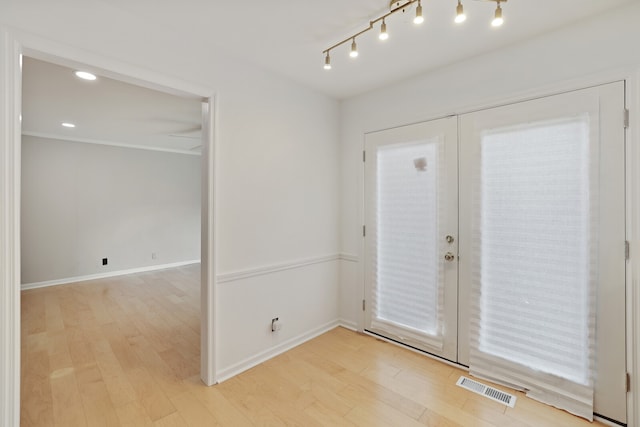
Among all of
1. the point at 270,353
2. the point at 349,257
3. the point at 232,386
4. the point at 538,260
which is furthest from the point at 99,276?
the point at 538,260

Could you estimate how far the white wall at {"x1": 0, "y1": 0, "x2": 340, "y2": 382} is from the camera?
167 cm

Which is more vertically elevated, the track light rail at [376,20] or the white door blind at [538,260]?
the track light rail at [376,20]

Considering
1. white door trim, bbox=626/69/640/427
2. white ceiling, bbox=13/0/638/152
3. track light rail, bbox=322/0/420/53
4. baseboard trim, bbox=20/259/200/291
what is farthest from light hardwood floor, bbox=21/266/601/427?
track light rail, bbox=322/0/420/53

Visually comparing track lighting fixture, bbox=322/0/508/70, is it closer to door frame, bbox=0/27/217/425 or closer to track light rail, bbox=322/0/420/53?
track light rail, bbox=322/0/420/53

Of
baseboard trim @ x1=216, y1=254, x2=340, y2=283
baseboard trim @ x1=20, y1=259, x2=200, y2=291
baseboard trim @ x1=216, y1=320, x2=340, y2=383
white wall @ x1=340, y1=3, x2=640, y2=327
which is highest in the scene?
white wall @ x1=340, y1=3, x2=640, y2=327

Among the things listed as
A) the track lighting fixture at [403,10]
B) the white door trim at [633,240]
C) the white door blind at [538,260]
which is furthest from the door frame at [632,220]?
the track lighting fixture at [403,10]

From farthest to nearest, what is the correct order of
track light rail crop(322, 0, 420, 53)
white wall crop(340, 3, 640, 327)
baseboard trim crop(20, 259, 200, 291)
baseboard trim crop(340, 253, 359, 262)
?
1. baseboard trim crop(20, 259, 200, 291)
2. baseboard trim crop(340, 253, 359, 262)
3. white wall crop(340, 3, 640, 327)
4. track light rail crop(322, 0, 420, 53)

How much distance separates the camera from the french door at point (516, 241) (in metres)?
1.79

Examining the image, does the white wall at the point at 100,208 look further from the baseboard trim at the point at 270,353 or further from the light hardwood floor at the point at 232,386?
the baseboard trim at the point at 270,353

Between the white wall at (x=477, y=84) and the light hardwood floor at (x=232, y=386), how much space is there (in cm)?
81

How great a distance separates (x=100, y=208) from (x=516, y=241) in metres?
6.35

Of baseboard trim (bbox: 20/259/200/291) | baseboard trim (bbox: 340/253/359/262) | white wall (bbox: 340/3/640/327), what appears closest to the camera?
white wall (bbox: 340/3/640/327)

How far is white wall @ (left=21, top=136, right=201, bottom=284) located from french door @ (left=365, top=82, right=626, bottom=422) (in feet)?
16.7

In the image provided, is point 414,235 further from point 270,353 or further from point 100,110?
point 100,110
